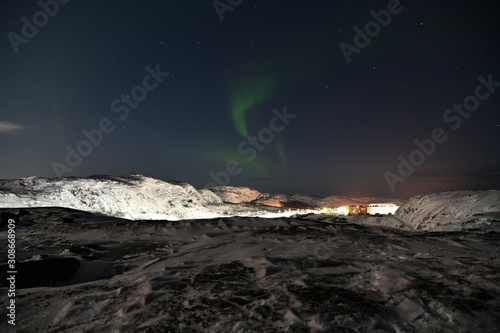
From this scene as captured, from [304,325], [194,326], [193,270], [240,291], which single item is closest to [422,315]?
[304,325]

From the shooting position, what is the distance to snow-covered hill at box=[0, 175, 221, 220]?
1516cm

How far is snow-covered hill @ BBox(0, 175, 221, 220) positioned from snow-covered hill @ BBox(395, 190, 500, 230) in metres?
15.0

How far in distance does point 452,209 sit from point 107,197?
2018cm

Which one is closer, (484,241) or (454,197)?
(484,241)

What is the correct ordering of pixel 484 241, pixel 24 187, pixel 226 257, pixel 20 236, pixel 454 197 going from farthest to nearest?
1. pixel 24 187
2. pixel 454 197
3. pixel 20 236
4. pixel 484 241
5. pixel 226 257

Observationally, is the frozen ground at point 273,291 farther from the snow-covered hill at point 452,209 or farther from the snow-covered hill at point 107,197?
the snow-covered hill at point 107,197

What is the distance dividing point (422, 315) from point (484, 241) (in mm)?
5020

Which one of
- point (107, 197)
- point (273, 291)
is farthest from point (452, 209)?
point (107, 197)

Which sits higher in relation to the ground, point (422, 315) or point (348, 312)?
point (348, 312)

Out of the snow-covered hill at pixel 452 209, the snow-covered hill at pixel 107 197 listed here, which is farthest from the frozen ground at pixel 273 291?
the snow-covered hill at pixel 107 197

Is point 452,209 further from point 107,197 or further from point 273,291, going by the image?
point 107,197

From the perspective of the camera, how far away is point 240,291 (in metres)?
2.85

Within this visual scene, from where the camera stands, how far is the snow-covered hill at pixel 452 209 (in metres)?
7.84

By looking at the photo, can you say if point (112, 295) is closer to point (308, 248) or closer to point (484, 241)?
point (308, 248)
